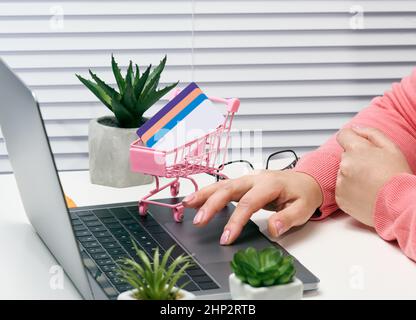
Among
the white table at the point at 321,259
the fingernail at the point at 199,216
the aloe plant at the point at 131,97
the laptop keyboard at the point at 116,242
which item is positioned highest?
the aloe plant at the point at 131,97

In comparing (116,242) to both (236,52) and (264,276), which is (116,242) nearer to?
(264,276)

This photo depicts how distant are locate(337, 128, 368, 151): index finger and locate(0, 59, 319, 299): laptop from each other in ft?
0.66

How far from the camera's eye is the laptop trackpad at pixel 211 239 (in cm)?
112

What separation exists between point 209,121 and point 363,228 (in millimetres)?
292

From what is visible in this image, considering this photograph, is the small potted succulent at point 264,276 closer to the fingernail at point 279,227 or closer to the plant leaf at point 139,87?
the fingernail at point 279,227

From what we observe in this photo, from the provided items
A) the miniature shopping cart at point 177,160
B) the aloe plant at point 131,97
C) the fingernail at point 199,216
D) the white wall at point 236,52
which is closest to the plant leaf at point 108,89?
the aloe plant at point 131,97

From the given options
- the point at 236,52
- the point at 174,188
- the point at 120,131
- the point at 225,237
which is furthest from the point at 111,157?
the point at 236,52

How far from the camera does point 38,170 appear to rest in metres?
1.02

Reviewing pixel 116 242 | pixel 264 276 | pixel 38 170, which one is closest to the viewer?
pixel 264 276

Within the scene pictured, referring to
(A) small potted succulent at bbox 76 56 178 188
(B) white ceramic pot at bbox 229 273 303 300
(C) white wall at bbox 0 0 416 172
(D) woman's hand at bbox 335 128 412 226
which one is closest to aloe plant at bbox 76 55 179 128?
(A) small potted succulent at bbox 76 56 178 188

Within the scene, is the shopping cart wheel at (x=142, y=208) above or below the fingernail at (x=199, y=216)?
below

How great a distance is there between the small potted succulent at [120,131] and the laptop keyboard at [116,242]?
16cm

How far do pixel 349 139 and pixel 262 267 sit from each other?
46 centimetres
